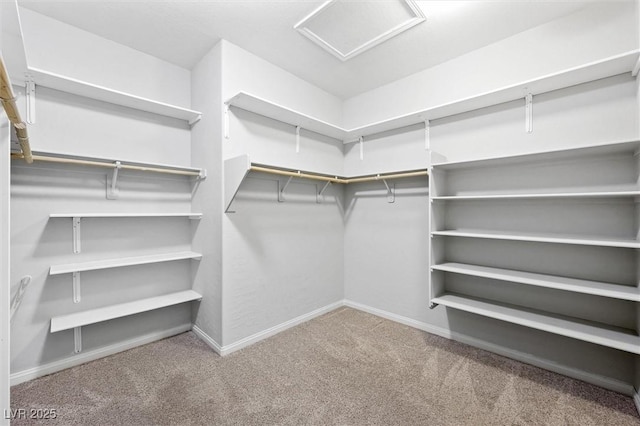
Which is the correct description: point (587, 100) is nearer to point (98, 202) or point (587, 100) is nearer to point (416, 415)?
point (416, 415)

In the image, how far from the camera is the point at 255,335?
2568 millimetres

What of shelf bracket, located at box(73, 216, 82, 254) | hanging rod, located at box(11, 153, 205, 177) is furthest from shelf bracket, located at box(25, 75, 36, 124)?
shelf bracket, located at box(73, 216, 82, 254)

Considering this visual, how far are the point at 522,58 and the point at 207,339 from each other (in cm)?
361

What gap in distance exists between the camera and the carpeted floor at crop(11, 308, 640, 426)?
5.46 feet

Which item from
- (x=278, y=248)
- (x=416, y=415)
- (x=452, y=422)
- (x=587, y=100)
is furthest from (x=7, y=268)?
(x=587, y=100)

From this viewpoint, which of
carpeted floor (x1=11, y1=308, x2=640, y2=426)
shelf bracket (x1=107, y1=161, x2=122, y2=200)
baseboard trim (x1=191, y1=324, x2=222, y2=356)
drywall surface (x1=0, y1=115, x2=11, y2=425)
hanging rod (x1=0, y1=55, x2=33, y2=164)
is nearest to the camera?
hanging rod (x1=0, y1=55, x2=33, y2=164)

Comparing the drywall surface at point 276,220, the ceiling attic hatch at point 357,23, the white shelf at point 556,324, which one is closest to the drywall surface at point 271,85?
the drywall surface at point 276,220

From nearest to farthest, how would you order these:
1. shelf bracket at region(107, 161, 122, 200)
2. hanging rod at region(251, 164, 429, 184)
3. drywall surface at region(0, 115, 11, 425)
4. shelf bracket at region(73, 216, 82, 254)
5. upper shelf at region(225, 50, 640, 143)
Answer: drywall surface at region(0, 115, 11, 425), upper shelf at region(225, 50, 640, 143), shelf bracket at region(73, 216, 82, 254), shelf bracket at region(107, 161, 122, 200), hanging rod at region(251, 164, 429, 184)

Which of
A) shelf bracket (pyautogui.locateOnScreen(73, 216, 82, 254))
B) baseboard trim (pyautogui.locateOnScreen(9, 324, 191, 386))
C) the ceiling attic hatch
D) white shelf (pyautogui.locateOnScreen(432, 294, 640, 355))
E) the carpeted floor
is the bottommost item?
the carpeted floor

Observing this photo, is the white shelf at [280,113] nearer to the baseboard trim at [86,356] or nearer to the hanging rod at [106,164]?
the hanging rod at [106,164]

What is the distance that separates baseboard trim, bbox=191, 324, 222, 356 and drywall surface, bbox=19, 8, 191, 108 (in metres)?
2.20

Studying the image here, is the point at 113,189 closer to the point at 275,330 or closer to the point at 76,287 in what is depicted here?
the point at 76,287

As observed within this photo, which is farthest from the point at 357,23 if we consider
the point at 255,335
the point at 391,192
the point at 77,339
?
the point at 77,339

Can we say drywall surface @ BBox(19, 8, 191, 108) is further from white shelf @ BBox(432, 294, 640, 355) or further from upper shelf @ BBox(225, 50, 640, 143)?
white shelf @ BBox(432, 294, 640, 355)
